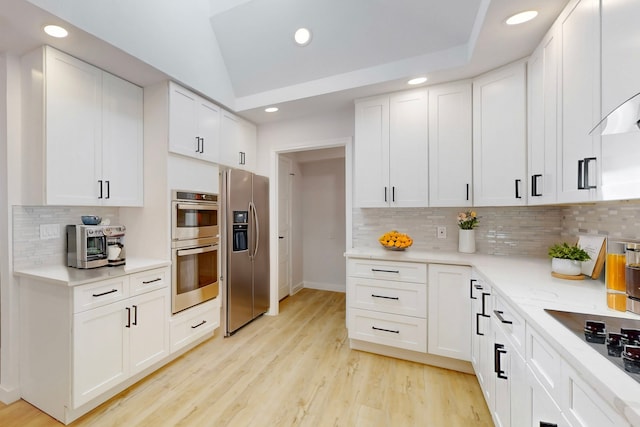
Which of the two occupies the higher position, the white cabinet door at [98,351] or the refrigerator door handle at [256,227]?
the refrigerator door handle at [256,227]

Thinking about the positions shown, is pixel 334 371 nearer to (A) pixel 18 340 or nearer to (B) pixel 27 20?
(A) pixel 18 340

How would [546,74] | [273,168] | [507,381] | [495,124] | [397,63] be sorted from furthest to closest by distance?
[273,168]
[397,63]
[495,124]
[546,74]
[507,381]

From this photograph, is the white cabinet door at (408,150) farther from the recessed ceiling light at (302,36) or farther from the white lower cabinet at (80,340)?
the white lower cabinet at (80,340)

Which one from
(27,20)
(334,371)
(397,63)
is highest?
(397,63)

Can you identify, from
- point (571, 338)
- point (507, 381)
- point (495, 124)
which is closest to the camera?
point (571, 338)

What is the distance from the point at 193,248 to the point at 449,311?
236 cm

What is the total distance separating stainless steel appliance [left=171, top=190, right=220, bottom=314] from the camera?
245 cm

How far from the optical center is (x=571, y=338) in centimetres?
87

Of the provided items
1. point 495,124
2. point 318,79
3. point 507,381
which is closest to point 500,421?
point 507,381

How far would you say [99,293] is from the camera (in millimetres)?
1851

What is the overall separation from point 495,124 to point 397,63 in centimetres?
96

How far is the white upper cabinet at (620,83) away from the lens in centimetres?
98

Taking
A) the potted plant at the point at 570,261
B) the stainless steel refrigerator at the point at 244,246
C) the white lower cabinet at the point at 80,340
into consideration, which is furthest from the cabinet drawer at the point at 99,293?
the potted plant at the point at 570,261

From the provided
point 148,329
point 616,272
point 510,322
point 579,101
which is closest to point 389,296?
point 510,322
